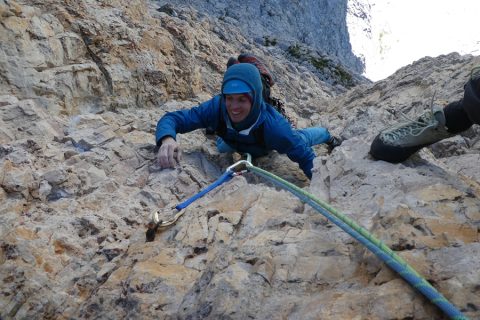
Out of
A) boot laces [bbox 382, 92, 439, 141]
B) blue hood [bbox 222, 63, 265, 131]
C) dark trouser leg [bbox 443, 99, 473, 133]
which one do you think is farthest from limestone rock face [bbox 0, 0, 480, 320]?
blue hood [bbox 222, 63, 265, 131]

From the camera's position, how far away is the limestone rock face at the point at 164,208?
245 cm

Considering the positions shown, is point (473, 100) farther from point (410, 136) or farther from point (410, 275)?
point (410, 275)

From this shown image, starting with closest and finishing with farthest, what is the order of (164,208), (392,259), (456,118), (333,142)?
1. (392,259)
2. (456,118)
3. (164,208)
4. (333,142)

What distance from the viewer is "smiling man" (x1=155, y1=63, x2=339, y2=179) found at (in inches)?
204

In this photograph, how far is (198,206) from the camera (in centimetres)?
391

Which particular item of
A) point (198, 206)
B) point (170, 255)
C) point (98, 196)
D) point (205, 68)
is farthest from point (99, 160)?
point (205, 68)

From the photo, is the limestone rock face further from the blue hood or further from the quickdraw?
the blue hood

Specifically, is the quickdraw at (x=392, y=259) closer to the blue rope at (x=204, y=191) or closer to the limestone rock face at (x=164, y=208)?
the limestone rock face at (x=164, y=208)

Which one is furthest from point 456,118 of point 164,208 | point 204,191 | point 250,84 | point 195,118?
point 195,118

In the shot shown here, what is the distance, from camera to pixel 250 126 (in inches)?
210

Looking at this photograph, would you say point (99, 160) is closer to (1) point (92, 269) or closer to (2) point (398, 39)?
(1) point (92, 269)

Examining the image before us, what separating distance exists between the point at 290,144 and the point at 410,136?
1885 mm

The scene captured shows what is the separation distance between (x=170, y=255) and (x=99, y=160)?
7.24 ft

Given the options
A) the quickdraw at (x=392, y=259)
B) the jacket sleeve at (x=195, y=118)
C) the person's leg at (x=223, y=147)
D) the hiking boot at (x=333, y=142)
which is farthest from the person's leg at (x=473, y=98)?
the hiking boot at (x=333, y=142)
